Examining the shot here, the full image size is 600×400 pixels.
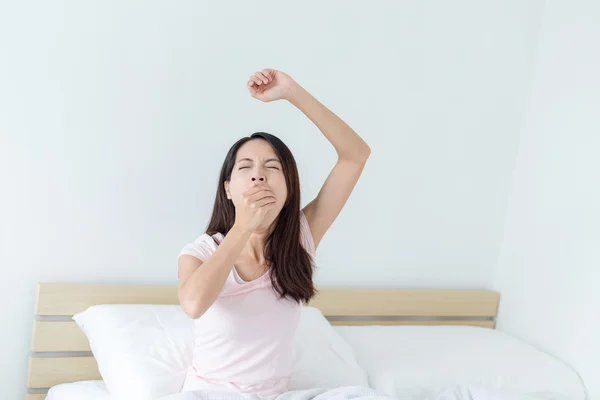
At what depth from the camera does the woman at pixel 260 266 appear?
167 centimetres

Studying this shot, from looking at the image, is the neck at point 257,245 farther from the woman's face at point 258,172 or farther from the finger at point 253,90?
the finger at point 253,90

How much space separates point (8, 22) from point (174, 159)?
0.64 meters

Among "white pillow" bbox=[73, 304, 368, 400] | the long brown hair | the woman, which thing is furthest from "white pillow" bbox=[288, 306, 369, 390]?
the long brown hair

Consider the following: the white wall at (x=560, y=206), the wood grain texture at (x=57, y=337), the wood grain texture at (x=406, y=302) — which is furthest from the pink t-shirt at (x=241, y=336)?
the white wall at (x=560, y=206)

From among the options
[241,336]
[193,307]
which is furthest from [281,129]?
[193,307]

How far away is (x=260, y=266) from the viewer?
1763mm

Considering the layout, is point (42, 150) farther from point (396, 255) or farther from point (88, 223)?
point (396, 255)

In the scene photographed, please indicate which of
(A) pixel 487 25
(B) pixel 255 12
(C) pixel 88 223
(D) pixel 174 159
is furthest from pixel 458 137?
(C) pixel 88 223

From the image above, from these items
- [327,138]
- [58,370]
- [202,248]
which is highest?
[327,138]

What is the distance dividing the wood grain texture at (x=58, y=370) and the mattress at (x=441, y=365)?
0.28ft

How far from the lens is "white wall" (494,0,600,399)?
7.98 feet

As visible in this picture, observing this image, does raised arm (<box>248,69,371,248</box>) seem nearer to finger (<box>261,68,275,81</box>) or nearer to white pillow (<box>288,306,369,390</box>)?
finger (<box>261,68,275,81</box>)

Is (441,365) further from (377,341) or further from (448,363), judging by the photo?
(377,341)

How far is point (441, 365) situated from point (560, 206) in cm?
78
